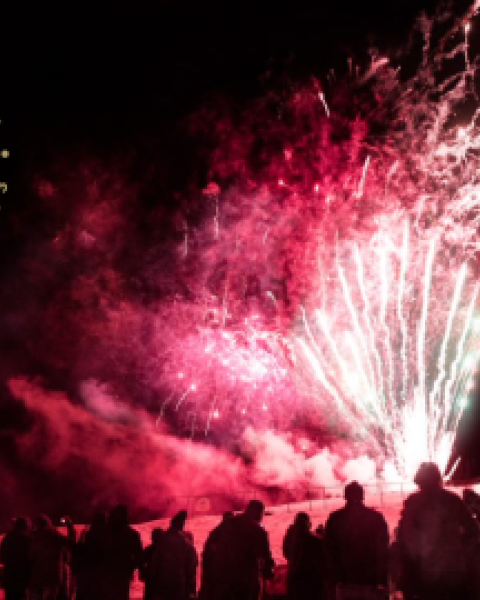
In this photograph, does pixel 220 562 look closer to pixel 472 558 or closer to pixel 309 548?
pixel 309 548

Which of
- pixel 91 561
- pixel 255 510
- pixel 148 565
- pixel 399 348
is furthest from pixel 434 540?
pixel 399 348

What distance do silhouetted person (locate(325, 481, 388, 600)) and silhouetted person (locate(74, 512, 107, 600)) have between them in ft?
7.54

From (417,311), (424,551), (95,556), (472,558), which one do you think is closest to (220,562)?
(95,556)

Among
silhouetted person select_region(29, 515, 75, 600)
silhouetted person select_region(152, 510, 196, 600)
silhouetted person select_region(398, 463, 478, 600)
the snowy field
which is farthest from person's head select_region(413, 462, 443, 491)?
the snowy field

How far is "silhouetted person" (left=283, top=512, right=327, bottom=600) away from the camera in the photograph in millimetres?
5320

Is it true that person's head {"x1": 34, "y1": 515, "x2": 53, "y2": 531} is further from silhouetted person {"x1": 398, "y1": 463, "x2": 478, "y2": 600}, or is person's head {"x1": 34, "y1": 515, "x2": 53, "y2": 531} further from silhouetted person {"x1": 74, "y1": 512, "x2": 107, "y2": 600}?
silhouetted person {"x1": 398, "y1": 463, "x2": 478, "y2": 600}

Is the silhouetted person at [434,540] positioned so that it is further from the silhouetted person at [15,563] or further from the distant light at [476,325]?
the distant light at [476,325]

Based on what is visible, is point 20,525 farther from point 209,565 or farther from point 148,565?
point 209,565

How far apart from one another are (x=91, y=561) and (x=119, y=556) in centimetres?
27

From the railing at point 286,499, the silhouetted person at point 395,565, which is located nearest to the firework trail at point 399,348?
the railing at point 286,499

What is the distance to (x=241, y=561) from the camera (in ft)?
17.3

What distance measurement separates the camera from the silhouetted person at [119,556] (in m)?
5.69

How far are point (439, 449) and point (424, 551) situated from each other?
1353 cm

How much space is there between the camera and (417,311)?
1647 cm
